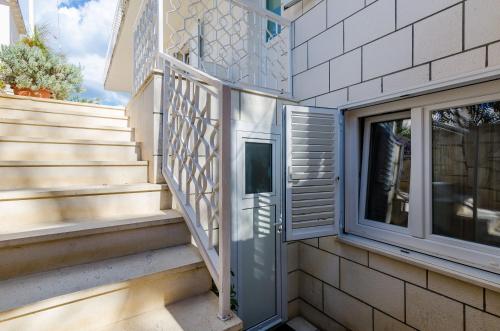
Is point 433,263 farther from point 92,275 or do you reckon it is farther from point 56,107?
point 56,107

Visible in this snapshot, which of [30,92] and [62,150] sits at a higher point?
[30,92]

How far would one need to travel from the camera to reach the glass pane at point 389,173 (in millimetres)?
1754

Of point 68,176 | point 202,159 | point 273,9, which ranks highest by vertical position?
point 273,9

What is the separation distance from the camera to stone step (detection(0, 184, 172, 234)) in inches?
49.8

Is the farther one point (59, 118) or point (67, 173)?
point (59, 118)

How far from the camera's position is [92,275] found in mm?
1127

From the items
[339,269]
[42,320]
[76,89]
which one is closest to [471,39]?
[339,269]

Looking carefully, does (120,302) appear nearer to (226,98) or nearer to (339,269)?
(226,98)

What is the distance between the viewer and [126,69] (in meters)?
6.41

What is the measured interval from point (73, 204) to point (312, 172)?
1.59 metres

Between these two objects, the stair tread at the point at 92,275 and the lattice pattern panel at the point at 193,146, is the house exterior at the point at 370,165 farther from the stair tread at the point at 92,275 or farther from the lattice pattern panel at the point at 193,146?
the stair tread at the point at 92,275

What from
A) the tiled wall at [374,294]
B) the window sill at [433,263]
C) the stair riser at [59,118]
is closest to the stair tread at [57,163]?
the stair riser at [59,118]

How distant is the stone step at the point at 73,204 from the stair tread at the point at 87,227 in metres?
0.06

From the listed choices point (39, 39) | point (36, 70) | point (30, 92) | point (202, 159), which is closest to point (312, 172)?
point (202, 159)
